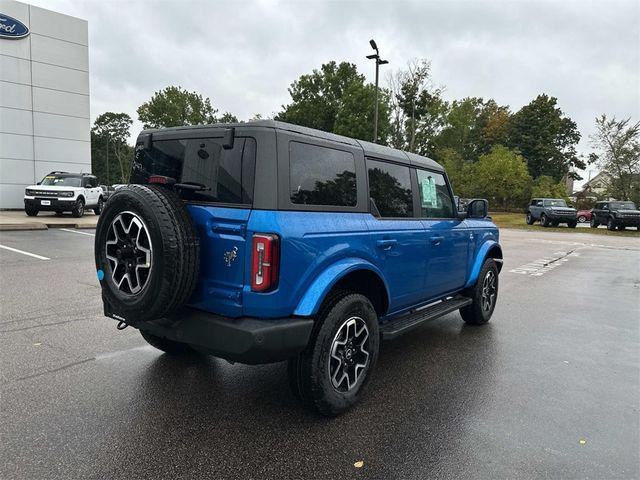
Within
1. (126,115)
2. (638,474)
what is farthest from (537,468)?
(126,115)

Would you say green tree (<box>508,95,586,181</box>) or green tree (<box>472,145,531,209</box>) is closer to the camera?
green tree (<box>472,145,531,209</box>)

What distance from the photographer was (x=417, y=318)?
410 cm

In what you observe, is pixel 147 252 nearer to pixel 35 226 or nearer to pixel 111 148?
pixel 35 226

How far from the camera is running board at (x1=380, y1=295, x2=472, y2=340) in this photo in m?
3.66

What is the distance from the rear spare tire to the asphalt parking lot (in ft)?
2.65

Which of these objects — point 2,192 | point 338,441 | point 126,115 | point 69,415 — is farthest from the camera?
point 126,115

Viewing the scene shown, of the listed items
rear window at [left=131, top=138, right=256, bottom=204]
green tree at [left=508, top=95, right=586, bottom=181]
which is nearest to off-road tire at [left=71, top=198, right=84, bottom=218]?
rear window at [left=131, top=138, right=256, bottom=204]

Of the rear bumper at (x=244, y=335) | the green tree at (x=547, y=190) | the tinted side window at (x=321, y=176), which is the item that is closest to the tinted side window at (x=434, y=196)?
the tinted side window at (x=321, y=176)

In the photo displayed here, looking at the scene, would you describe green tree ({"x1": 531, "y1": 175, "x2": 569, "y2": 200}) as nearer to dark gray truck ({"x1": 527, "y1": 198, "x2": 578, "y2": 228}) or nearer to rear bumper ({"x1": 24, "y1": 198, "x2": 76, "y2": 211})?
dark gray truck ({"x1": 527, "y1": 198, "x2": 578, "y2": 228})

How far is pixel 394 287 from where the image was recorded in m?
3.72

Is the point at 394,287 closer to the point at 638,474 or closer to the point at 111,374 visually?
the point at 638,474

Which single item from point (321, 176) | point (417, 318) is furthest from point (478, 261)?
point (321, 176)

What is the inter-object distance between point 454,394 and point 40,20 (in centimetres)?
2667

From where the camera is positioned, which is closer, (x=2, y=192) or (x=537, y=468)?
(x=537, y=468)
